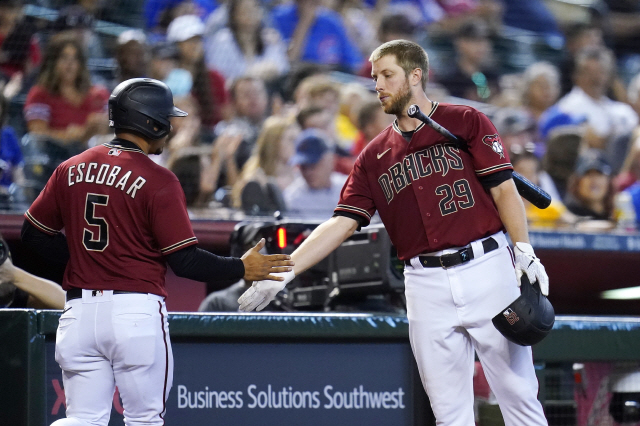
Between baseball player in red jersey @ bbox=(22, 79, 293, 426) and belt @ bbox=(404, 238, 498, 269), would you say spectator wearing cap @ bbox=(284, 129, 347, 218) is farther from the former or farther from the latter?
baseball player in red jersey @ bbox=(22, 79, 293, 426)

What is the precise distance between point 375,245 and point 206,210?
1568 millimetres

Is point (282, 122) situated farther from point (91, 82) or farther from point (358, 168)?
point (358, 168)

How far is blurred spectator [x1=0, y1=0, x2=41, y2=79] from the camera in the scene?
6.75 m

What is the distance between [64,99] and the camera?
6168 mm

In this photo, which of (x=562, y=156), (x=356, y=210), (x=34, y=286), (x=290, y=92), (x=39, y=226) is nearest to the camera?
(x=39, y=226)

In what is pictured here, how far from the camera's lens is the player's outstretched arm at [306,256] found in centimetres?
332

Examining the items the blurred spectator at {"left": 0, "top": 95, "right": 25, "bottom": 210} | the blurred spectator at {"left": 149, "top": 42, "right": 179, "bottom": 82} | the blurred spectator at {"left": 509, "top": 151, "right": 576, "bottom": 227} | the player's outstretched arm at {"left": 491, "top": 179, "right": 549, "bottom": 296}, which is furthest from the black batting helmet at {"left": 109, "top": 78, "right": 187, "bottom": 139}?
the blurred spectator at {"left": 149, "top": 42, "right": 179, "bottom": 82}

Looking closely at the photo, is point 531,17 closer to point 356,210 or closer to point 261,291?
point 356,210

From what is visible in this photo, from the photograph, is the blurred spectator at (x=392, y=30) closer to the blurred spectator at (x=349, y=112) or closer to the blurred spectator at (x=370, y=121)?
the blurred spectator at (x=349, y=112)

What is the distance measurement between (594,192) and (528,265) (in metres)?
3.38

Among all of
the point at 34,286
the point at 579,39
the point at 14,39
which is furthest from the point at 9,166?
the point at 579,39

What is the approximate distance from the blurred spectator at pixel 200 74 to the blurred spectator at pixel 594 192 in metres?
2.77

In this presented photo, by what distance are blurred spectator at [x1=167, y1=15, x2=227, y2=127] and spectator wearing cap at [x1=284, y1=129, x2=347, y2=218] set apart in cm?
122

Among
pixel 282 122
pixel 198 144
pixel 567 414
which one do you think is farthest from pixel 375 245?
pixel 198 144
